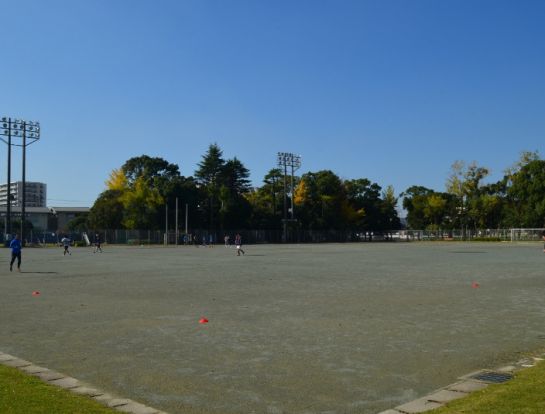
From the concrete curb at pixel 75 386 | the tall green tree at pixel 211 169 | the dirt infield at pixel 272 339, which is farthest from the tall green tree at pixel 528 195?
the concrete curb at pixel 75 386

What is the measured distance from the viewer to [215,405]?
226 inches

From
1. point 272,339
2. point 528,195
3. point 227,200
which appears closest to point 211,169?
point 227,200

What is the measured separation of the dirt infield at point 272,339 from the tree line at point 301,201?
72619mm

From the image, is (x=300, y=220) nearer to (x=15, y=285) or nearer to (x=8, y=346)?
(x=15, y=285)

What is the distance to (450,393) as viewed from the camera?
235 inches

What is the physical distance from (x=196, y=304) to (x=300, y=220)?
89.5m

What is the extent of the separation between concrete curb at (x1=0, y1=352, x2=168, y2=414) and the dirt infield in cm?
21

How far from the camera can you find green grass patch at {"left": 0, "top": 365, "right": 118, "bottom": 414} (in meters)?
5.26

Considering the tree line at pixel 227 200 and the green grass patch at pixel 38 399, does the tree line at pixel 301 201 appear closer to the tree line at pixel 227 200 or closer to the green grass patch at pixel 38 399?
the tree line at pixel 227 200

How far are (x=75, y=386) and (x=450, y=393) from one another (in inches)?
164

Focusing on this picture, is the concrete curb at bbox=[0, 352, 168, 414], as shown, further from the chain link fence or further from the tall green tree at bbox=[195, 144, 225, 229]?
the tall green tree at bbox=[195, 144, 225, 229]

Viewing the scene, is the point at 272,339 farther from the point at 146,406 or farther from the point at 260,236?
the point at 260,236

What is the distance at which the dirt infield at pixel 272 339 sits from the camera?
627 cm

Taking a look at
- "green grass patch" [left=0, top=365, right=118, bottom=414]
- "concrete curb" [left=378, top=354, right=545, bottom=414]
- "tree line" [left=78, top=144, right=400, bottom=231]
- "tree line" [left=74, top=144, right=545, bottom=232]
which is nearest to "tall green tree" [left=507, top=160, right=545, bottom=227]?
"tree line" [left=74, top=144, right=545, bottom=232]
